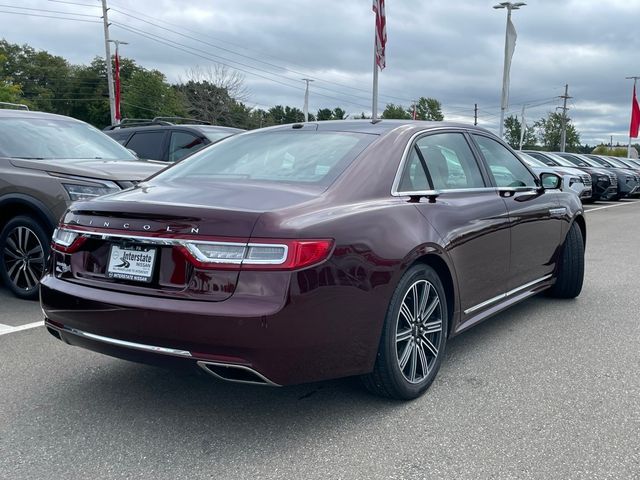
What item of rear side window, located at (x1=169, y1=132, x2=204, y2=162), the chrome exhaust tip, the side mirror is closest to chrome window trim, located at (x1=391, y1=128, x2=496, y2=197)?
the side mirror

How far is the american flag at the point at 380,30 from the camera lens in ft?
48.8

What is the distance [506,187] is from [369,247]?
2013 millimetres

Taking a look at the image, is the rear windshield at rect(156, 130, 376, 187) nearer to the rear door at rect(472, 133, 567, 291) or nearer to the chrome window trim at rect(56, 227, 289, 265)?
the chrome window trim at rect(56, 227, 289, 265)

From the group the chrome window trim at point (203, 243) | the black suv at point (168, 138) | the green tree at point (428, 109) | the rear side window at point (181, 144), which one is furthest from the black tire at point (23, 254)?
the green tree at point (428, 109)

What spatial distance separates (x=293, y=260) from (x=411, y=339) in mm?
1036

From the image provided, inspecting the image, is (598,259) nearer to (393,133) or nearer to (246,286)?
(393,133)

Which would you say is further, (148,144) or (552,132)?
(552,132)

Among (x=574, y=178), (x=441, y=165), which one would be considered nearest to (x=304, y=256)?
(x=441, y=165)

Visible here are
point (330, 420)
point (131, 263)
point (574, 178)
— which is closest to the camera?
point (131, 263)

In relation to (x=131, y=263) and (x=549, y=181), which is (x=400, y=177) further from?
(x=549, y=181)

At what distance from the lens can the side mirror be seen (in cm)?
529

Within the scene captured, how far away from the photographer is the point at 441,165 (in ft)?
13.4

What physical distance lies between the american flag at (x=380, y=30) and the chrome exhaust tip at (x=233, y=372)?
1352cm

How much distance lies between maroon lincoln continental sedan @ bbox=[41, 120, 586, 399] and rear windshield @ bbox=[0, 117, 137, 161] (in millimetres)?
3005
